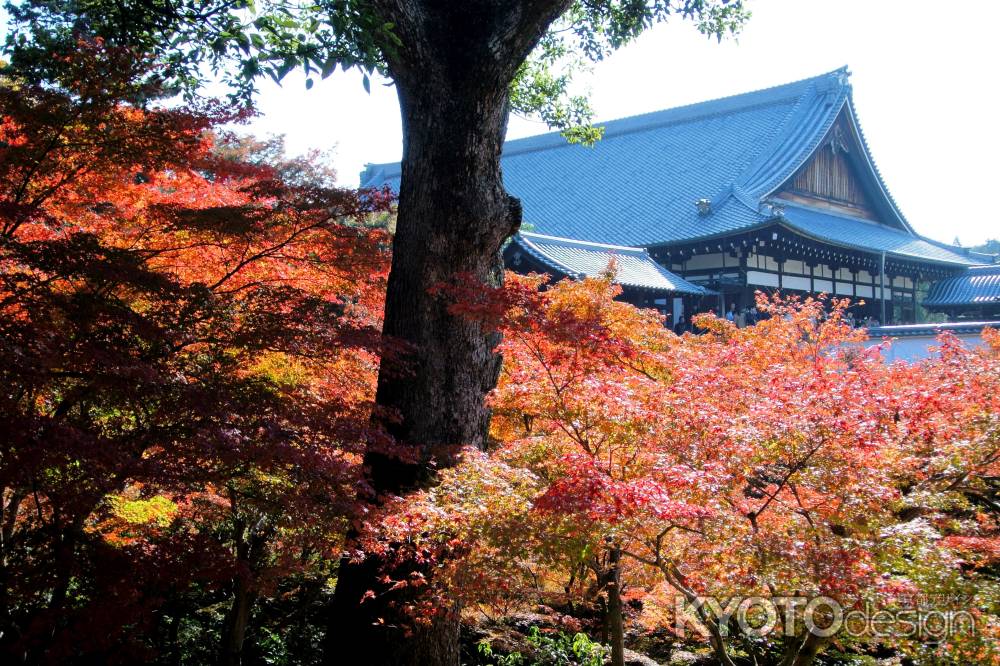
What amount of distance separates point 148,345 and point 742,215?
15483mm

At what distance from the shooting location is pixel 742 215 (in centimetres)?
1795

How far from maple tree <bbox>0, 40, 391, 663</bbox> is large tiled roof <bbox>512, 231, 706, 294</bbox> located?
9.30 metres

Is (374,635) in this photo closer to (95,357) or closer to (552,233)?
(95,357)

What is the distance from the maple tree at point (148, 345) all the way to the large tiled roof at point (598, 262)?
9.30m

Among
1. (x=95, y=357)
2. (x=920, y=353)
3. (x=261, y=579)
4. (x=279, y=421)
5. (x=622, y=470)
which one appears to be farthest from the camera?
(x=920, y=353)

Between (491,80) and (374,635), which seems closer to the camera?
(374,635)

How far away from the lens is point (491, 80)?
208 inches

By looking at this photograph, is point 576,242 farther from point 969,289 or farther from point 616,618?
point 969,289

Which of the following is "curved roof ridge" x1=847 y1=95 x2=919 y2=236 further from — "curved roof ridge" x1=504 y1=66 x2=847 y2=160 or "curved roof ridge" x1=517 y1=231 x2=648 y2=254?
"curved roof ridge" x1=517 y1=231 x2=648 y2=254

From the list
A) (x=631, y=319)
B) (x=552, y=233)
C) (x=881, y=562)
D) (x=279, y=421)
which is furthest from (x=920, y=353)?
(x=279, y=421)

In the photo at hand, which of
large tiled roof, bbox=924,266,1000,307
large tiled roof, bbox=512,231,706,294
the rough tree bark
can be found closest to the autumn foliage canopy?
the rough tree bark

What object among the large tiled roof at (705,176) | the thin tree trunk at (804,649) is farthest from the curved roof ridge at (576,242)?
the thin tree trunk at (804,649)

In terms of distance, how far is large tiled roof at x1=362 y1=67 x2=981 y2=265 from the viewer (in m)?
19.6

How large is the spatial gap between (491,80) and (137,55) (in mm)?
2087
